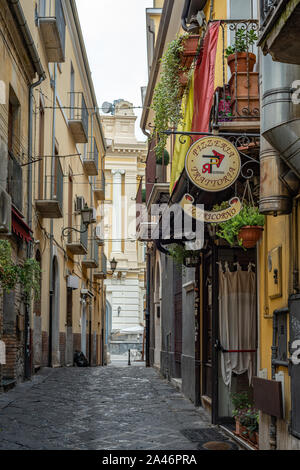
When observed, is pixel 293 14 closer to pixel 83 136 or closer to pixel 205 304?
pixel 205 304

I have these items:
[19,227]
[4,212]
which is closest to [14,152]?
[19,227]

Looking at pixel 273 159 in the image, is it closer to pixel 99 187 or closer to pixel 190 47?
pixel 190 47

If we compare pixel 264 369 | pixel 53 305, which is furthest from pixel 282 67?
pixel 53 305

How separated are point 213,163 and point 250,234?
2.94ft

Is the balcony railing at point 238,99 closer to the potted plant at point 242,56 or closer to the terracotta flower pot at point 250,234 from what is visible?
the potted plant at point 242,56

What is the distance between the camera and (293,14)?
5562 mm

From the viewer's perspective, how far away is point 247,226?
7.91m

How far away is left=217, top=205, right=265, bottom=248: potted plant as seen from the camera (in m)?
7.89

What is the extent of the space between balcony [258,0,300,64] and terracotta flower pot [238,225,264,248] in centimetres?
220

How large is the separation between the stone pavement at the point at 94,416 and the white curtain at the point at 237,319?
0.98 meters

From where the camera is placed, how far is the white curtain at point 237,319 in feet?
33.1

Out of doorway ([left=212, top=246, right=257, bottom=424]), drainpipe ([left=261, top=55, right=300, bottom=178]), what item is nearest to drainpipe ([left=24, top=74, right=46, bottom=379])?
doorway ([left=212, top=246, right=257, bottom=424])

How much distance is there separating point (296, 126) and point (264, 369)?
9.15 ft

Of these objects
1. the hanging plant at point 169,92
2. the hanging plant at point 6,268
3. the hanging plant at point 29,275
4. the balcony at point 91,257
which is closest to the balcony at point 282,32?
the hanging plant at point 6,268
